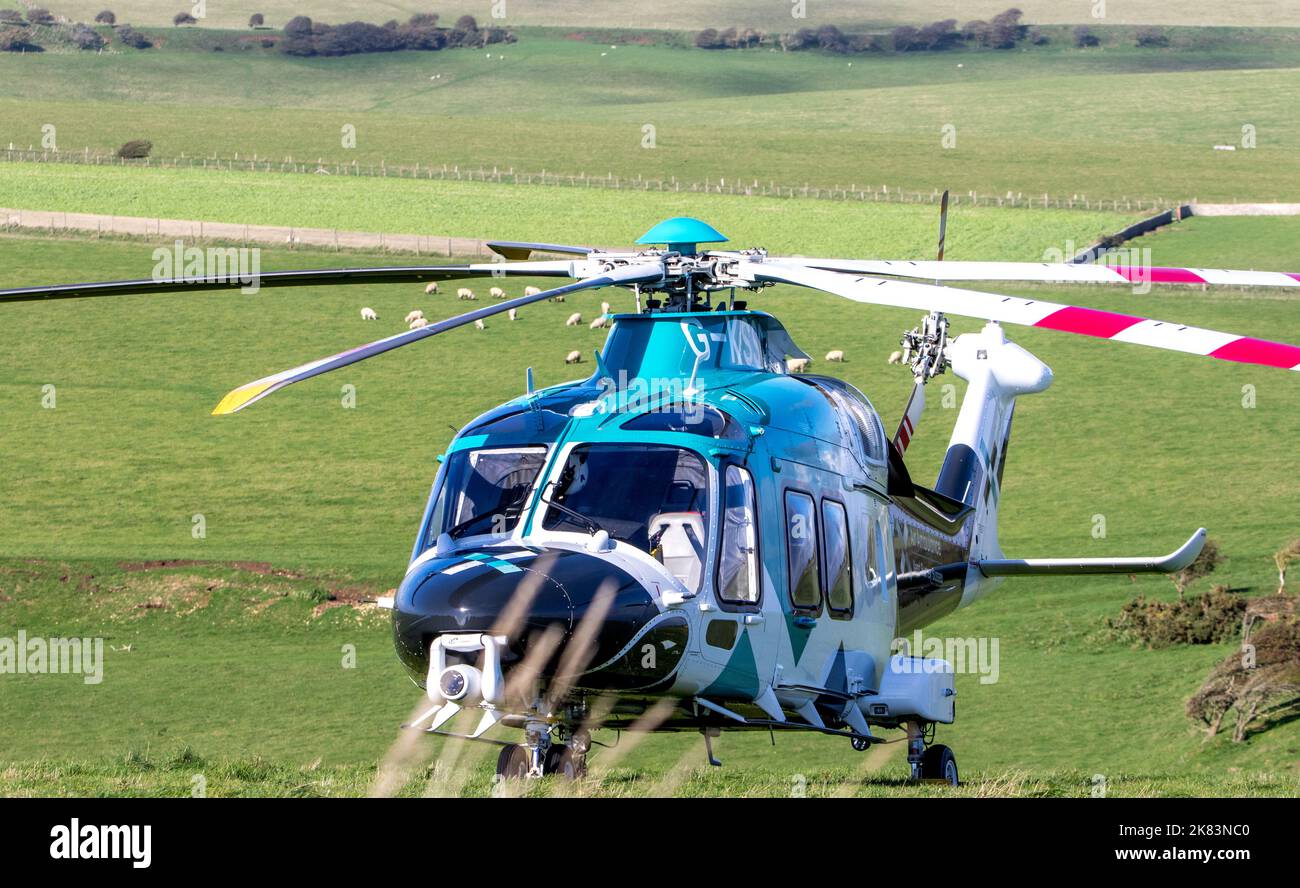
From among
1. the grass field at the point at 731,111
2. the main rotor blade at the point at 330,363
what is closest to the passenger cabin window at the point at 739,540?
the main rotor blade at the point at 330,363

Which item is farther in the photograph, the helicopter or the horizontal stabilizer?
the horizontal stabilizer

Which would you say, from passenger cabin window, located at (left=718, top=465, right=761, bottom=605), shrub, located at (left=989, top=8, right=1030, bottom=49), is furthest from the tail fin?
shrub, located at (left=989, top=8, right=1030, bottom=49)

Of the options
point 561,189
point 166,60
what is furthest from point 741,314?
point 166,60

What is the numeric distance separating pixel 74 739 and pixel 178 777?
13.3 m

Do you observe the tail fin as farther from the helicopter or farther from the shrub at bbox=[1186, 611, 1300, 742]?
the shrub at bbox=[1186, 611, 1300, 742]

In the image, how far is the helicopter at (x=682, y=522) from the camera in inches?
372

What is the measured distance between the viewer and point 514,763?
1174 centimetres

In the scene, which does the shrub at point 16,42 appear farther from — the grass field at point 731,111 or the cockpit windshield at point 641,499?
the cockpit windshield at point 641,499

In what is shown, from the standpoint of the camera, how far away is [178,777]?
11727 mm

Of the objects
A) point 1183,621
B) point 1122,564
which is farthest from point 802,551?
point 1183,621

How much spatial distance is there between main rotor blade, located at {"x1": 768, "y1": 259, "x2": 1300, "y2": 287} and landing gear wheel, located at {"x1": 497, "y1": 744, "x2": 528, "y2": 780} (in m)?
3.90

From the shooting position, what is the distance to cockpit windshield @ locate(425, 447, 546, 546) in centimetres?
1062

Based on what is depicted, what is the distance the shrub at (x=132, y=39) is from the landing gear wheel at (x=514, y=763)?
537 feet
